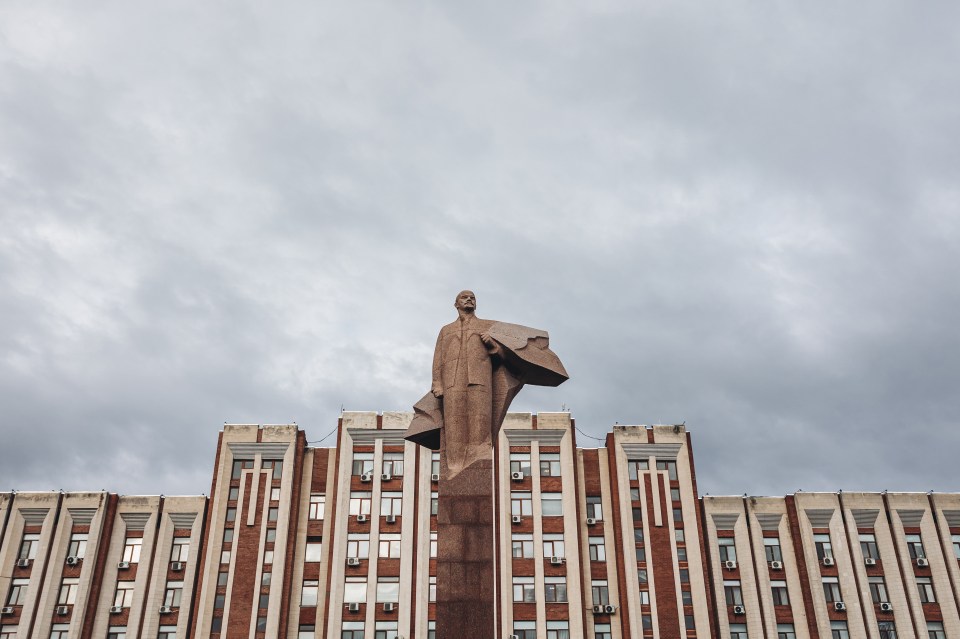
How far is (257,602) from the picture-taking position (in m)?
40.3

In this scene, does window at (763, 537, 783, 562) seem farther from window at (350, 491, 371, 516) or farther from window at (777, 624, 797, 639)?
window at (350, 491, 371, 516)

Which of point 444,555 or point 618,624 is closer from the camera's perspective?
point 444,555

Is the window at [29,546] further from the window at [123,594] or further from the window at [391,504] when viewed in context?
the window at [391,504]

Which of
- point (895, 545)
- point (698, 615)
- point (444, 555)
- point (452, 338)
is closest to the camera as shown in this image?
point (444, 555)

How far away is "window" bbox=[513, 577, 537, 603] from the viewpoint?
→ 1602 inches

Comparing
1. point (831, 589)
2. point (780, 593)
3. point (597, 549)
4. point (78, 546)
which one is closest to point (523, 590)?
point (597, 549)

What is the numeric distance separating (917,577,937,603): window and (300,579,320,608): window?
94.9ft

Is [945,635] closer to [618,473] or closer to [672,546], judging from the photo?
[672,546]

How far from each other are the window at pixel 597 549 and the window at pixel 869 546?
1274cm

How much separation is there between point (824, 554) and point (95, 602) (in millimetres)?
35325

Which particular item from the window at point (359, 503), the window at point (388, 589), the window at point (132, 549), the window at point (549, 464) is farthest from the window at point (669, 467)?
the window at point (132, 549)

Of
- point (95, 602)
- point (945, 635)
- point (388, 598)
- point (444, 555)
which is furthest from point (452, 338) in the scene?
point (945, 635)

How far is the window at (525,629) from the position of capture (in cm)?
3997

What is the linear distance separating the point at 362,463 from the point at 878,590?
25.9 metres
